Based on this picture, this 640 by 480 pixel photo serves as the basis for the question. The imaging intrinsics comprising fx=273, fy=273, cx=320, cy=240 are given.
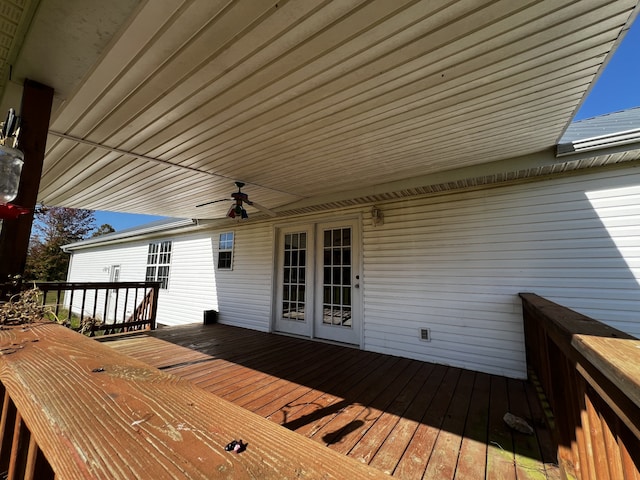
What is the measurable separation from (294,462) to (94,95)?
9.34 feet

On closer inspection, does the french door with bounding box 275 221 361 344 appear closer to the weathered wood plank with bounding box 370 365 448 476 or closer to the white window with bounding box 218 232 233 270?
the white window with bounding box 218 232 233 270

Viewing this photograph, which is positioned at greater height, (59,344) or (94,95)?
(94,95)

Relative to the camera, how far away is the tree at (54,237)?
15586 millimetres

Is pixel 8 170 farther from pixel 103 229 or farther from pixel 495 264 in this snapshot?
pixel 103 229

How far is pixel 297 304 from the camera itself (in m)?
5.36

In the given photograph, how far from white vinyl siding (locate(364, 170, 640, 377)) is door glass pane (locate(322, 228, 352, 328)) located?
447 millimetres

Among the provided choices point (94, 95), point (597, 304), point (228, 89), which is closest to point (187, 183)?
point (94, 95)

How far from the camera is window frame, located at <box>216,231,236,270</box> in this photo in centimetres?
660

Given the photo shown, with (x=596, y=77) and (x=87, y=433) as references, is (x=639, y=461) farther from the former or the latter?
(x=596, y=77)

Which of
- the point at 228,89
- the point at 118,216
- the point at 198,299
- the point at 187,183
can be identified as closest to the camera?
the point at 228,89

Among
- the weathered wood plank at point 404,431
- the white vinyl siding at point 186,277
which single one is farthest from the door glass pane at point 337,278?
the white vinyl siding at point 186,277

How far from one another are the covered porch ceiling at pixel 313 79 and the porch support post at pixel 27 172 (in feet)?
0.39

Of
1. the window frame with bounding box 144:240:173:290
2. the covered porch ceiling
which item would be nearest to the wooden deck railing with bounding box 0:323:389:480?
the covered porch ceiling

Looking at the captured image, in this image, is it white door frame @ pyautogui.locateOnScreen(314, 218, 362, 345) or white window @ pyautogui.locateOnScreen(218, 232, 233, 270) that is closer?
white door frame @ pyautogui.locateOnScreen(314, 218, 362, 345)
